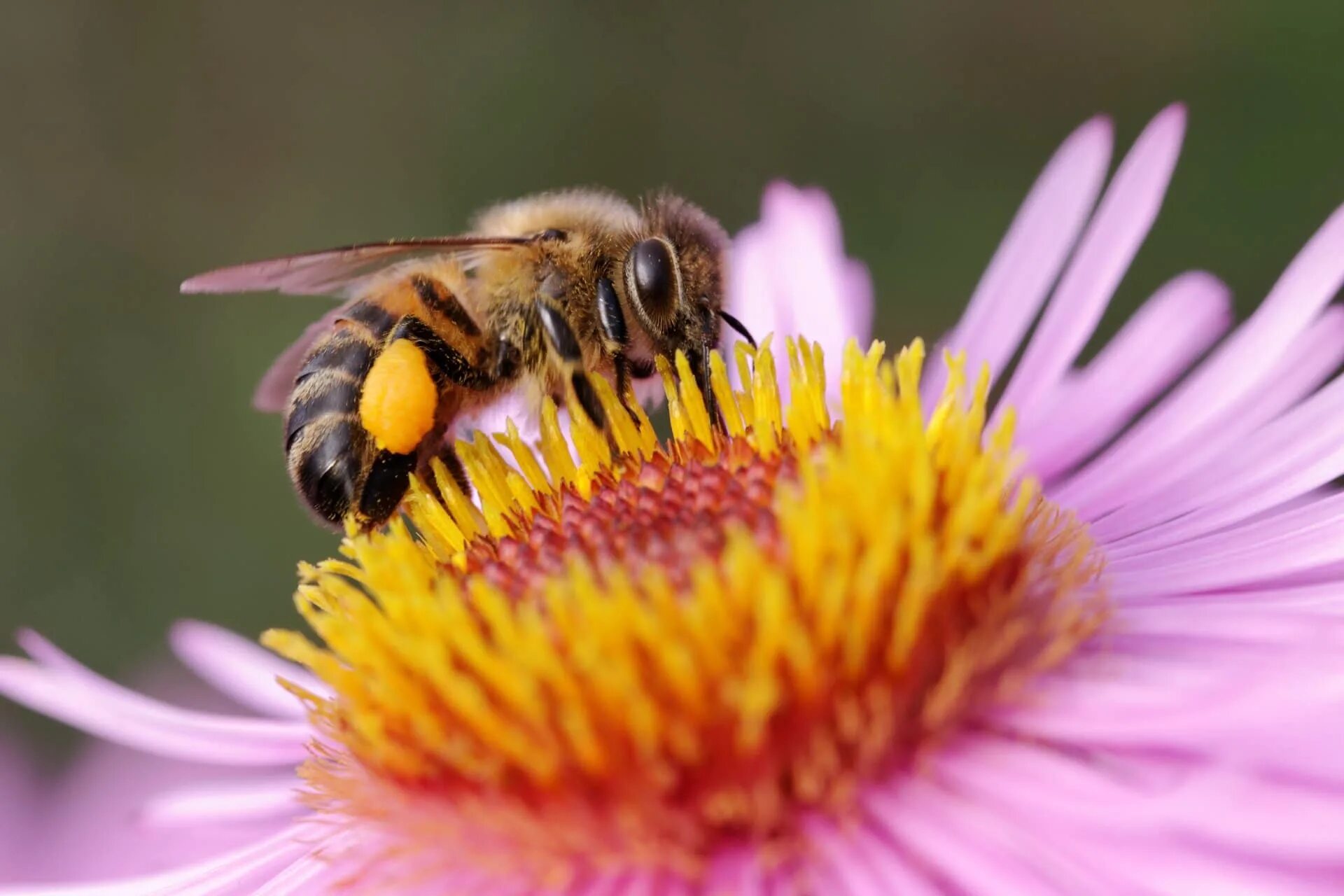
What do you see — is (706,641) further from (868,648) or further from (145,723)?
(145,723)

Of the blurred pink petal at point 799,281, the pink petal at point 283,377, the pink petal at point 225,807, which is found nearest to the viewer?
the pink petal at point 225,807

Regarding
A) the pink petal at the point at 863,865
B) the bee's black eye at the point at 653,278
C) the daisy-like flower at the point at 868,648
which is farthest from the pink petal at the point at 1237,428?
the pink petal at the point at 863,865

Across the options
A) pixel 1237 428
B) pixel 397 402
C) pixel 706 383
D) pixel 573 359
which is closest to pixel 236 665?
pixel 397 402

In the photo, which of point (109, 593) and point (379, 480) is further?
point (109, 593)

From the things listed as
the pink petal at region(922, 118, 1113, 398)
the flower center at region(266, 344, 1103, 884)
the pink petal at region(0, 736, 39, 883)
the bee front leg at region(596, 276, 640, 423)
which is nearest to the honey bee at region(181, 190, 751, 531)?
the bee front leg at region(596, 276, 640, 423)

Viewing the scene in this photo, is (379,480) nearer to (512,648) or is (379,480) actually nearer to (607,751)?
(512,648)

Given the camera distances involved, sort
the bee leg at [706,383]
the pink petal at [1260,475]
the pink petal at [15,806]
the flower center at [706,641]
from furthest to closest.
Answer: the pink petal at [15,806]
the bee leg at [706,383]
the pink petal at [1260,475]
the flower center at [706,641]

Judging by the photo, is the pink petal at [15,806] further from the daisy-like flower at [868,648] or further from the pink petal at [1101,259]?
the pink petal at [1101,259]

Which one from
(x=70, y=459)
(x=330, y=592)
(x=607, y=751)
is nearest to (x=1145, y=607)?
(x=607, y=751)
